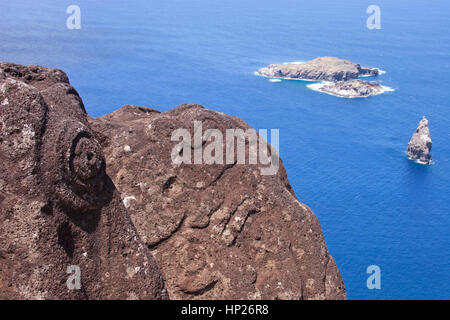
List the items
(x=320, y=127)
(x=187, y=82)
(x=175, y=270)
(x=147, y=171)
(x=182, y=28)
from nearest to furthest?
(x=175, y=270), (x=147, y=171), (x=320, y=127), (x=187, y=82), (x=182, y=28)

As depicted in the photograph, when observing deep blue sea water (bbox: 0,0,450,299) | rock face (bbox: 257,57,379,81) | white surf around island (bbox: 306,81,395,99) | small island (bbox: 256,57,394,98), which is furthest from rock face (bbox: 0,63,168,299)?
rock face (bbox: 257,57,379,81)

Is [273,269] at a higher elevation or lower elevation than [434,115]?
higher

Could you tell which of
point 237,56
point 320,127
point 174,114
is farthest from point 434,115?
point 174,114

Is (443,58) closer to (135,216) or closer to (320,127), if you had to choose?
(320,127)

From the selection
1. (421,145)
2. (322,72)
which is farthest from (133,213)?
(322,72)

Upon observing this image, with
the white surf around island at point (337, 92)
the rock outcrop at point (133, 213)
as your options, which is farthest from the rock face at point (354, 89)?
the rock outcrop at point (133, 213)

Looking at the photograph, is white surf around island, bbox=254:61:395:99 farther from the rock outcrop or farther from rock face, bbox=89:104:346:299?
rock face, bbox=89:104:346:299

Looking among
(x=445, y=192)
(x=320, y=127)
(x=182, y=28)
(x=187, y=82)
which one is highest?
(x=182, y=28)
